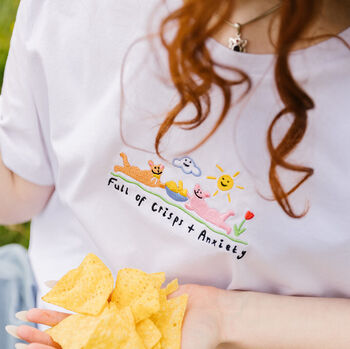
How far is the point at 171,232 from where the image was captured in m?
0.92

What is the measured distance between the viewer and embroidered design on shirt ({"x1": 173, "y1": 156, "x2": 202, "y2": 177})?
861mm

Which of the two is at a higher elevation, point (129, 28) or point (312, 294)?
point (129, 28)

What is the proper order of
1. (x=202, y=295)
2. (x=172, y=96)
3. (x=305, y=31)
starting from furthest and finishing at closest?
(x=202, y=295)
(x=172, y=96)
(x=305, y=31)

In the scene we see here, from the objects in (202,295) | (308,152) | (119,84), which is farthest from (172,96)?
(202,295)

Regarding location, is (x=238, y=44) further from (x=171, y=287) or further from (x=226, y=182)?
(x=171, y=287)

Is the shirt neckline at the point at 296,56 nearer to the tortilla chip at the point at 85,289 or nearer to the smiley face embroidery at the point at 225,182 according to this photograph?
the smiley face embroidery at the point at 225,182

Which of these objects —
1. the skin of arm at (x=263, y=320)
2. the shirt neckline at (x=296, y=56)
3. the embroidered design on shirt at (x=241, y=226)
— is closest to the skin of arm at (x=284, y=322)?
the skin of arm at (x=263, y=320)

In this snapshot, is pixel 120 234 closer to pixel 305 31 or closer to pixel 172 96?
pixel 172 96

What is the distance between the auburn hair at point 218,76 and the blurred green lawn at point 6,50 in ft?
3.56

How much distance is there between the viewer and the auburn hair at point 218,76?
693 millimetres

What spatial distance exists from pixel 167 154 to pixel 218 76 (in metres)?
0.16

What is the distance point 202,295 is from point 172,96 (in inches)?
13.6

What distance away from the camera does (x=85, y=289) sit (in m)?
0.90

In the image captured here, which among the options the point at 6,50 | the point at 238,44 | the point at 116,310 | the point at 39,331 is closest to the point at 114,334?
the point at 116,310
